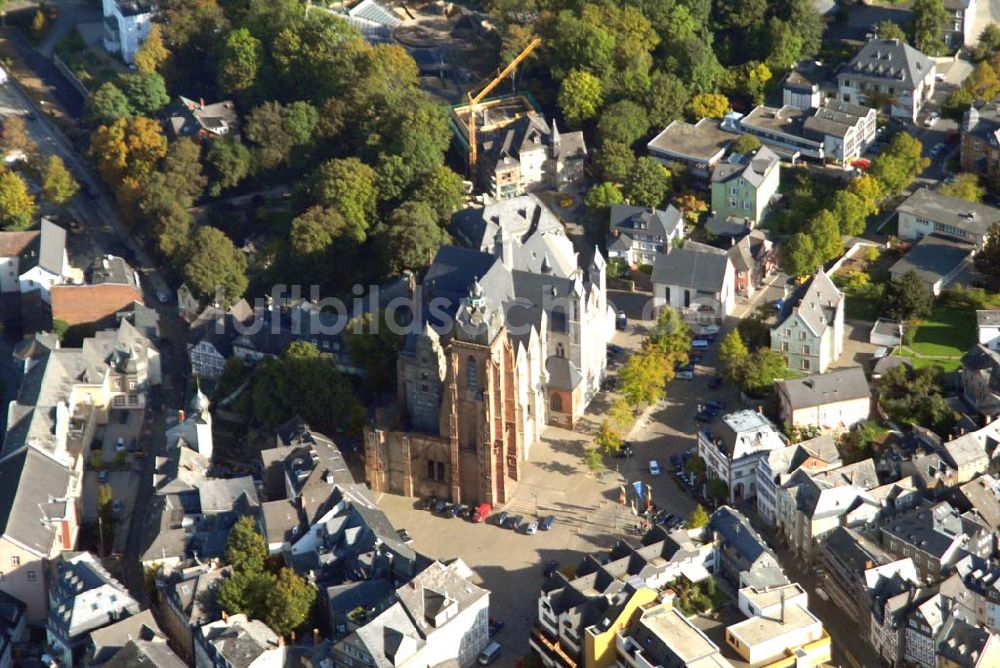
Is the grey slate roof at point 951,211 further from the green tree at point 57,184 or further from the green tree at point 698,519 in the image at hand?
the green tree at point 57,184

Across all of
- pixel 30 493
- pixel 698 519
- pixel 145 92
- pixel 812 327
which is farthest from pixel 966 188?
pixel 30 493

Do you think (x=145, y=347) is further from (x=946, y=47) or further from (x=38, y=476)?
(x=946, y=47)

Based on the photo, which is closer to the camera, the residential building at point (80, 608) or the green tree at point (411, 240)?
the residential building at point (80, 608)

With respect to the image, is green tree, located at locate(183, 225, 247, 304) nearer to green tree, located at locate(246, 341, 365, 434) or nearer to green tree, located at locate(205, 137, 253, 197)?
green tree, located at locate(205, 137, 253, 197)

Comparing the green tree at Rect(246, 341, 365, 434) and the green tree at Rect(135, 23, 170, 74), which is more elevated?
the green tree at Rect(135, 23, 170, 74)

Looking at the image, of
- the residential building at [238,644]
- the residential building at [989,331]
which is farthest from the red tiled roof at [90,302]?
the residential building at [989,331]

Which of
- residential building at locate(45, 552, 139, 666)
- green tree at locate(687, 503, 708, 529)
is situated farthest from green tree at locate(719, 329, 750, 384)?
residential building at locate(45, 552, 139, 666)
